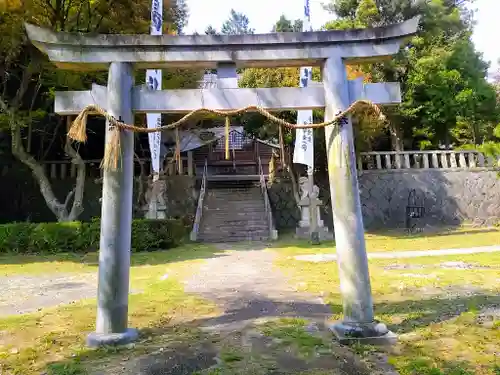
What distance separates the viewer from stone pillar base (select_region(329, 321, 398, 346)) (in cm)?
407

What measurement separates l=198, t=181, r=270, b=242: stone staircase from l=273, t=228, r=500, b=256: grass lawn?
157cm

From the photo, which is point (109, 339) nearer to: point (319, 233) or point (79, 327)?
point (79, 327)

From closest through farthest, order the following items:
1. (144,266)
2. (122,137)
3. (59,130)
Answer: (122,137), (144,266), (59,130)

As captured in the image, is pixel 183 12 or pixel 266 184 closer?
pixel 183 12

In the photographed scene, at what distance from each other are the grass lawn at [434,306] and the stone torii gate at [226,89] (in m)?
0.93

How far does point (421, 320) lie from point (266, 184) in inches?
630

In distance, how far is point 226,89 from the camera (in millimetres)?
4684

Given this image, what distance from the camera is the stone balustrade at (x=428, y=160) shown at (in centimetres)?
1930

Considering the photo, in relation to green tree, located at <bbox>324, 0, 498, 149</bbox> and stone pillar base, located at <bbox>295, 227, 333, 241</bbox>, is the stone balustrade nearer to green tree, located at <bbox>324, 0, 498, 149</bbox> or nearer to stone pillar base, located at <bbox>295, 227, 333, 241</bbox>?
green tree, located at <bbox>324, 0, 498, 149</bbox>

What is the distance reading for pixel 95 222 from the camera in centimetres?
1322

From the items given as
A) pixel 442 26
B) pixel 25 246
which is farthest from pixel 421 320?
pixel 442 26

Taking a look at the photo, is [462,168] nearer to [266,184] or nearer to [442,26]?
[442,26]

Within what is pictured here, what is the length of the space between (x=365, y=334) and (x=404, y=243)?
1041 centimetres

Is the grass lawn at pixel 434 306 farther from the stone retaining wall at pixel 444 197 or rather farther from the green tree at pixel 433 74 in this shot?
the green tree at pixel 433 74
